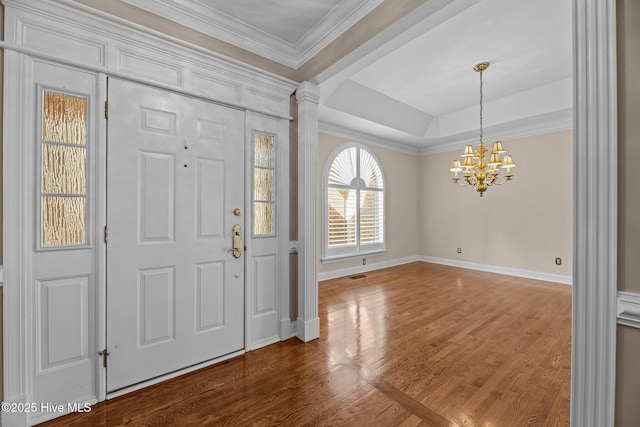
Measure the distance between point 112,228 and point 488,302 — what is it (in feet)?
14.7

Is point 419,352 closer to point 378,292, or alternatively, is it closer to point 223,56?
point 378,292

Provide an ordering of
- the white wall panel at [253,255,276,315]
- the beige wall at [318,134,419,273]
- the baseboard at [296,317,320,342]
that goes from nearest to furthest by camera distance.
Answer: the white wall panel at [253,255,276,315], the baseboard at [296,317,320,342], the beige wall at [318,134,419,273]

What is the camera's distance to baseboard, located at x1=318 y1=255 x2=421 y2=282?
204 inches

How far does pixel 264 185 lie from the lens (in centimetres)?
271

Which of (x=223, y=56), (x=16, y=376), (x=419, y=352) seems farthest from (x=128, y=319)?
(x=419, y=352)

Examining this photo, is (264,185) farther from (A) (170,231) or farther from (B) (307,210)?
(A) (170,231)

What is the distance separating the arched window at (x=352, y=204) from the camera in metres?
5.25

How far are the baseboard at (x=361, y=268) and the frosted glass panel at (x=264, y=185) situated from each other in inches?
106

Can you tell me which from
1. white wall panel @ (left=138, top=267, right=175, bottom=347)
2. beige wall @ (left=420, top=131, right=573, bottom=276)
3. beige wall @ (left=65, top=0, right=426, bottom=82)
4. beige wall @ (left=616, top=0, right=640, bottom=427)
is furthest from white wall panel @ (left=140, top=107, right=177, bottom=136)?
beige wall @ (left=420, top=131, right=573, bottom=276)

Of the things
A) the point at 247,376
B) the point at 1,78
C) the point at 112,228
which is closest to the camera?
the point at 1,78

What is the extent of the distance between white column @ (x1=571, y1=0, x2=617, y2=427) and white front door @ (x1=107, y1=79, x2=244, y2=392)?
7.53ft

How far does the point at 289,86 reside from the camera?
2824mm

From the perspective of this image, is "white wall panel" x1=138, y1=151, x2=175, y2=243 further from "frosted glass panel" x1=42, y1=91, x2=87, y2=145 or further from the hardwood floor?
the hardwood floor

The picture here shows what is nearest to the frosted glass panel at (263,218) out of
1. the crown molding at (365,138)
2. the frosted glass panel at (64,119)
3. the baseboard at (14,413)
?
the frosted glass panel at (64,119)
